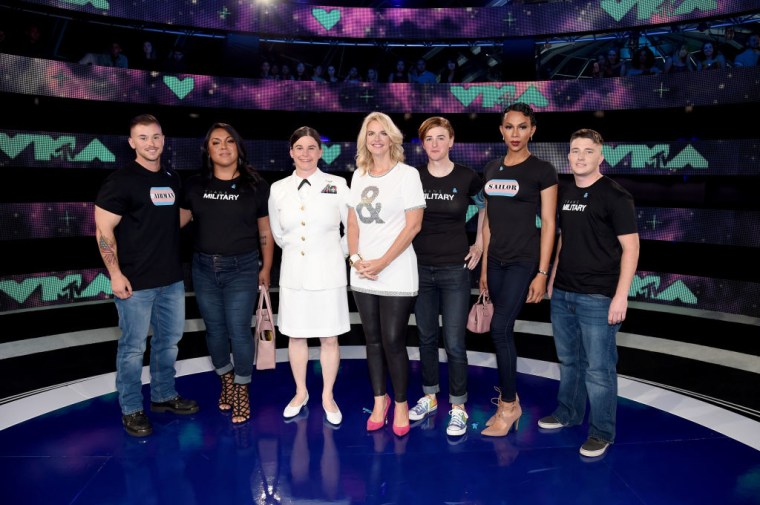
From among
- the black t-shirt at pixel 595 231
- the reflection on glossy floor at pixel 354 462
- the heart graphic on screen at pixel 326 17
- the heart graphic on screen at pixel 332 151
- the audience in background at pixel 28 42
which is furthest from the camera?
the heart graphic on screen at pixel 332 151

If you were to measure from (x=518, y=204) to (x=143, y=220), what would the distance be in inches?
82.6

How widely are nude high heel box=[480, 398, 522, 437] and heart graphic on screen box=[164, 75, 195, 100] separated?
7.54m

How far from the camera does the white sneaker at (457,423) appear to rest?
3219 millimetres

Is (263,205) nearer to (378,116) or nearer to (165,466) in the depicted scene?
(378,116)

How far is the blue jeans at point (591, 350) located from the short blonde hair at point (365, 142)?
1.17 m

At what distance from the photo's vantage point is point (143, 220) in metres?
3.13

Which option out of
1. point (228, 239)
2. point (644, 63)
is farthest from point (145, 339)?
point (644, 63)

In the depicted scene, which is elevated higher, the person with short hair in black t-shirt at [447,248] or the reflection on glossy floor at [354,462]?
the person with short hair in black t-shirt at [447,248]

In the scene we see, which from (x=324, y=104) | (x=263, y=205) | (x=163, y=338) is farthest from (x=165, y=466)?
(x=324, y=104)

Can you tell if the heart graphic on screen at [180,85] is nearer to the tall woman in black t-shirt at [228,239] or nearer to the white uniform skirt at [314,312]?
the tall woman in black t-shirt at [228,239]

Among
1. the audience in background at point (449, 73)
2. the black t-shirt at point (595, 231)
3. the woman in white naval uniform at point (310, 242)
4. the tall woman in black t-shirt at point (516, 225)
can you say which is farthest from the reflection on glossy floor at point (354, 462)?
the audience in background at point (449, 73)

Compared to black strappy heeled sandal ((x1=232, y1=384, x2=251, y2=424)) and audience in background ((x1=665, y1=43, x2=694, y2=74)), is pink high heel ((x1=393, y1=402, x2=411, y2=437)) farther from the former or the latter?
audience in background ((x1=665, y1=43, x2=694, y2=74))

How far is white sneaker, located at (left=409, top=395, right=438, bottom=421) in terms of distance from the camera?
348 centimetres

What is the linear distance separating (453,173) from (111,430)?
8.33ft
